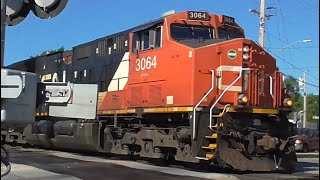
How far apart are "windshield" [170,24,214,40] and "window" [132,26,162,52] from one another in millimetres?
508

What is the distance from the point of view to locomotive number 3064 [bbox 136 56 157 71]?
15002mm

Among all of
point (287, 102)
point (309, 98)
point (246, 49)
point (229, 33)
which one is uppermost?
point (229, 33)

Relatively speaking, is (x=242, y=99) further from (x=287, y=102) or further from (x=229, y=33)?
(x=229, y=33)

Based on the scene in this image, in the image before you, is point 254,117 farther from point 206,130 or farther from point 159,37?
point 159,37

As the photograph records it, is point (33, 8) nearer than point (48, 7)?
No

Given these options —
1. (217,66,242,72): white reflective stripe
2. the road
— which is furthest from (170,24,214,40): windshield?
the road

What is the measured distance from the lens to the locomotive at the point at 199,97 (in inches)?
523

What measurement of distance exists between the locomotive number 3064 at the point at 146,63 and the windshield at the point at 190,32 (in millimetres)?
983

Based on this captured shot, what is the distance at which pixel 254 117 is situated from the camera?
1389cm

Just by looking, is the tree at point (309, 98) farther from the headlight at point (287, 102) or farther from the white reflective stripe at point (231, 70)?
the white reflective stripe at point (231, 70)

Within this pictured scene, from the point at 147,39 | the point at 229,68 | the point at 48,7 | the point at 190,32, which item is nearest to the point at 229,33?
the point at 190,32

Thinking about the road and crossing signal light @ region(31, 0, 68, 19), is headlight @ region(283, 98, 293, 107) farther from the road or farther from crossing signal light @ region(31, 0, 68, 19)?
crossing signal light @ region(31, 0, 68, 19)

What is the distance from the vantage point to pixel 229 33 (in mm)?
15586

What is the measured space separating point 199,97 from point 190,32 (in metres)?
2.37
